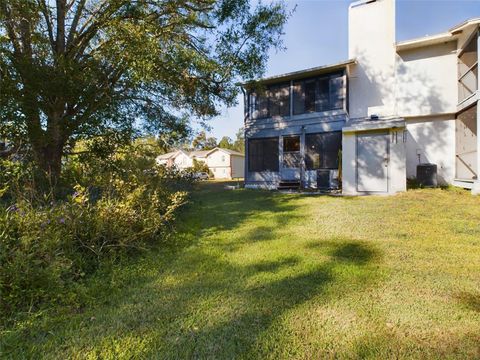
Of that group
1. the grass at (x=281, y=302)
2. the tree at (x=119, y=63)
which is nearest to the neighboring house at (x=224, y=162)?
the tree at (x=119, y=63)

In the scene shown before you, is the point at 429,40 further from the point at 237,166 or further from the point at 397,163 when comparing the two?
the point at 237,166

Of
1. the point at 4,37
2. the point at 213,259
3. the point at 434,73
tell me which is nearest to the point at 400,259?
the point at 213,259

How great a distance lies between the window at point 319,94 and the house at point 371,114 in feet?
0.14

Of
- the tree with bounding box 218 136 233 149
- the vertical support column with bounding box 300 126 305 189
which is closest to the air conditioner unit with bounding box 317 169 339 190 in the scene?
the vertical support column with bounding box 300 126 305 189

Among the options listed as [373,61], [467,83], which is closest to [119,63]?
[373,61]

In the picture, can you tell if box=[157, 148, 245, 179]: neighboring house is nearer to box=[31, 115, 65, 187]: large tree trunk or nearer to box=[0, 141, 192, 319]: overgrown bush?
box=[31, 115, 65, 187]: large tree trunk

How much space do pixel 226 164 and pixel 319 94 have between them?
21.4m

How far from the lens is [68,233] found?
3.11 m

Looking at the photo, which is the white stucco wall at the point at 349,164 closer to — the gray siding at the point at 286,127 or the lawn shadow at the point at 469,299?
the gray siding at the point at 286,127

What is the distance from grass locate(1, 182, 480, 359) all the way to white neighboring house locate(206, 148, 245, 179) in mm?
27849

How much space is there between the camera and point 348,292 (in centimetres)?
259

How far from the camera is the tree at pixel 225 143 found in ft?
184

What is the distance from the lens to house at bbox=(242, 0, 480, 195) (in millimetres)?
9414

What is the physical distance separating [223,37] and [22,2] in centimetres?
448
